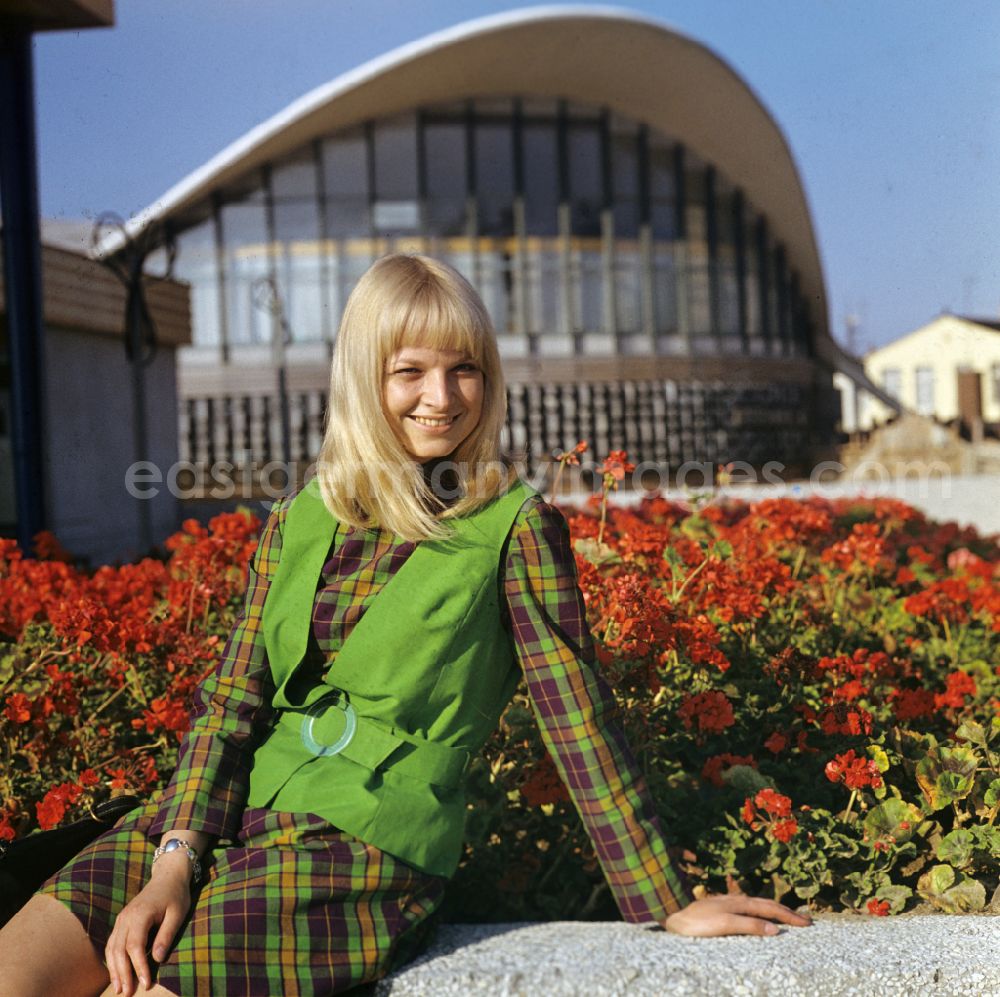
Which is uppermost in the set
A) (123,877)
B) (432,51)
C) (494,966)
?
(432,51)

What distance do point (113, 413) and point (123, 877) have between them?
7.64 m

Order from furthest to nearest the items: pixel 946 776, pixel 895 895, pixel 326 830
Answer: pixel 946 776
pixel 895 895
pixel 326 830

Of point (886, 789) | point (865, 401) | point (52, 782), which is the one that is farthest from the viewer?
point (865, 401)

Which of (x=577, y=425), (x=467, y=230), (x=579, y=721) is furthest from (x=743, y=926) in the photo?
(x=467, y=230)

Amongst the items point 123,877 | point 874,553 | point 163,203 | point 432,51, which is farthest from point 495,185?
point 123,877

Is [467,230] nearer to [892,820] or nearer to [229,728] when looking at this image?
[892,820]

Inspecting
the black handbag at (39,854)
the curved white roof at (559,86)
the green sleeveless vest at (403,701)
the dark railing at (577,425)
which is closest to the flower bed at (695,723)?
the black handbag at (39,854)

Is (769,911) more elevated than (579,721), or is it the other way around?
(579,721)

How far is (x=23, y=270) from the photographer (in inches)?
208

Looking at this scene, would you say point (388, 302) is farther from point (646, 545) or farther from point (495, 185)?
point (495, 185)

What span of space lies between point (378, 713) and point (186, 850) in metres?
0.34

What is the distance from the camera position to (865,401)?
146 feet

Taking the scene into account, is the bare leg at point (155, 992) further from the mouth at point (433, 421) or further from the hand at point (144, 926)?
the mouth at point (433, 421)

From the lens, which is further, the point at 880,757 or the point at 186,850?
the point at 880,757
